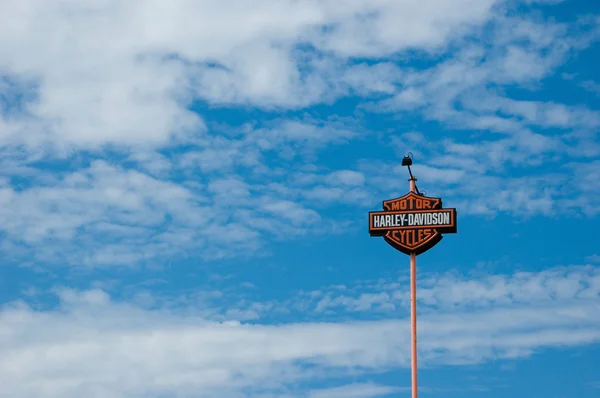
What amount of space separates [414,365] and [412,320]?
2146 mm

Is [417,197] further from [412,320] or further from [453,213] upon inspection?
[412,320]

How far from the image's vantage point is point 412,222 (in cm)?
5744

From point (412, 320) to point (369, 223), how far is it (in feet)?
17.7

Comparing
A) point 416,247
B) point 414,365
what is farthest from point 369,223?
point 414,365

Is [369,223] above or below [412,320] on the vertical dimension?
above

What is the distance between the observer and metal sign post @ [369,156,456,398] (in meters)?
57.0

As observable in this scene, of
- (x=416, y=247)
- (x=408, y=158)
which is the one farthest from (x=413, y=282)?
(x=408, y=158)

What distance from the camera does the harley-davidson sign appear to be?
187 feet

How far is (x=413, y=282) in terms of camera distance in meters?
56.2

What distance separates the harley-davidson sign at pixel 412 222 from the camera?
57.0 meters

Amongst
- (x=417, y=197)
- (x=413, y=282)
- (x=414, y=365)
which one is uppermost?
(x=417, y=197)

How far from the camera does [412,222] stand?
57.4 metres

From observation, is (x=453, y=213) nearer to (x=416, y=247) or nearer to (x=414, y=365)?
(x=416, y=247)

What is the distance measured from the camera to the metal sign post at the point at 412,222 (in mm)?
57031
